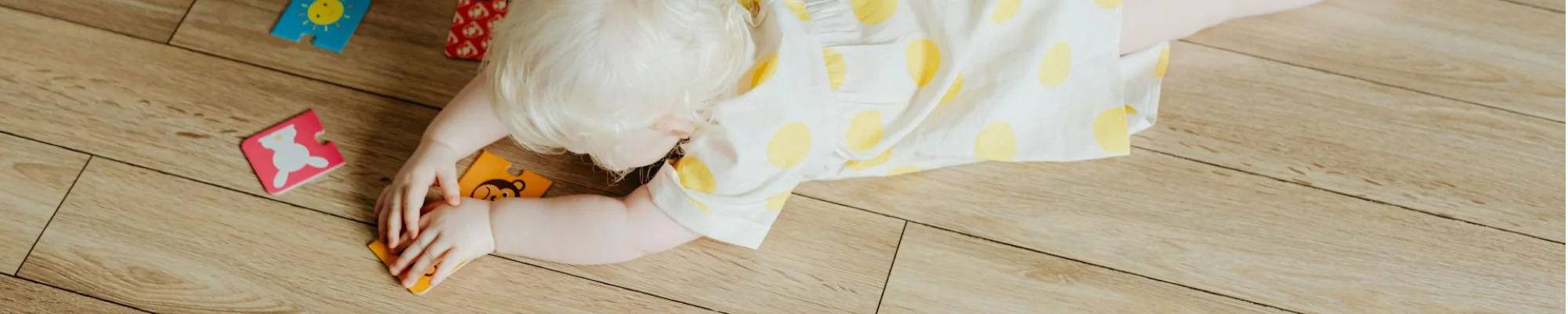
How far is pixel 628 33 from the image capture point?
31.2 inches

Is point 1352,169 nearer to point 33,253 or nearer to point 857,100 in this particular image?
point 857,100

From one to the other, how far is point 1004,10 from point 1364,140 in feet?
1.44

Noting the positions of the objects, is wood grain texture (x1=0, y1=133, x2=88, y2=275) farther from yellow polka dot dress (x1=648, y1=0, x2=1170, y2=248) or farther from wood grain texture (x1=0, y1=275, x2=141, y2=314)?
yellow polka dot dress (x1=648, y1=0, x2=1170, y2=248)

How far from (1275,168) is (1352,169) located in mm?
79

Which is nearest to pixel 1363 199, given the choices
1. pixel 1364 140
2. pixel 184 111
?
pixel 1364 140

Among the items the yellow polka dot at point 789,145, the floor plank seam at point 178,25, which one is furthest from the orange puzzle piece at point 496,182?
the floor plank seam at point 178,25

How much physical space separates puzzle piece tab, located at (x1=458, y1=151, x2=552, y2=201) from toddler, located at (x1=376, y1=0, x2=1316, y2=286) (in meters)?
0.03

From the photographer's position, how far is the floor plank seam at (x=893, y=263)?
1.04 metres

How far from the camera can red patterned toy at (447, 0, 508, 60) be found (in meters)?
1.18

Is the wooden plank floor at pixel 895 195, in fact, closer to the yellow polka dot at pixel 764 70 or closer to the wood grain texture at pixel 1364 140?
the wood grain texture at pixel 1364 140

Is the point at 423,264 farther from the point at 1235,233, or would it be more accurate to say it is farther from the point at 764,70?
the point at 1235,233

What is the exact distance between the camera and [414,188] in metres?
1.02

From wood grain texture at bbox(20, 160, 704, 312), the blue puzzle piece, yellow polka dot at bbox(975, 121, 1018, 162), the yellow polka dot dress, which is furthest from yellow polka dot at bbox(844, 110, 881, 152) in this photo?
the blue puzzle piece

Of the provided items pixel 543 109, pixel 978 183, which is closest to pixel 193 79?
pixel 543 109
